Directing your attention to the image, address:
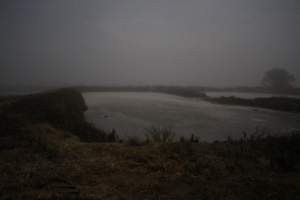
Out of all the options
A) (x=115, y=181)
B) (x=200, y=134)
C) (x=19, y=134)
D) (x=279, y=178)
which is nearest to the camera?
(x=115, y=181)

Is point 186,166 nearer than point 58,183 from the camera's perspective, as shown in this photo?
No

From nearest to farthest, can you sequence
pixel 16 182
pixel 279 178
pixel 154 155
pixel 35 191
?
pixel 35 191 → pixel 16 182 → pixel 279 178 → pixel 154 155

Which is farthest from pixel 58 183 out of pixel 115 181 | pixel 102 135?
pixel 102 135

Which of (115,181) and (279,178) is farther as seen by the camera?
(279,178)

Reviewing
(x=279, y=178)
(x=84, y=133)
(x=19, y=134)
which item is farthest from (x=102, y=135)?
(x=279, y=178)

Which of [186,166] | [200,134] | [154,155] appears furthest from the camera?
[200,134]

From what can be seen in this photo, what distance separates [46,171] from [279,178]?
4.49m

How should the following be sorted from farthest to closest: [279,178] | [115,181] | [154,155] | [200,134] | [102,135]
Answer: [200,134] → [102,135] → [154,155] → [279,178] → [115,181]

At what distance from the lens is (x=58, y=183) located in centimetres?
311

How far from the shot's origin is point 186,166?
13.3 feet

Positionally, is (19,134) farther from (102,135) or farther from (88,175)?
(88,175)

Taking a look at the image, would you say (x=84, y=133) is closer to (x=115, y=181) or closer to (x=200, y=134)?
(x=115, y=181)

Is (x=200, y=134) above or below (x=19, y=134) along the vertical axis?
below

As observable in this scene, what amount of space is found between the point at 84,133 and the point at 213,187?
607cm
